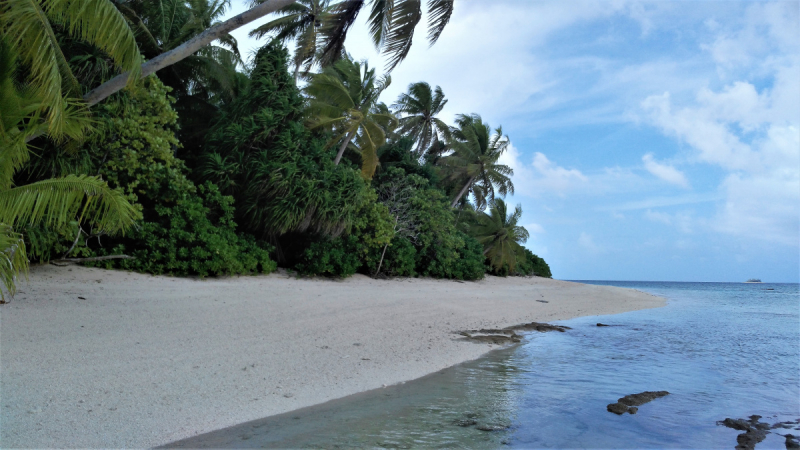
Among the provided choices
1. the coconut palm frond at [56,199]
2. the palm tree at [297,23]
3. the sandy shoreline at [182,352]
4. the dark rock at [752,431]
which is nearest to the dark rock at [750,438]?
the dark rock at [752,431]

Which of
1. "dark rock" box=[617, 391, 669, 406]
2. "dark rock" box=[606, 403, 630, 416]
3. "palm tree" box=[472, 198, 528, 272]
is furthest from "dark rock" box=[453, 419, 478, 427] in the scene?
"palm tree" box=[472, 198, 528, 272]

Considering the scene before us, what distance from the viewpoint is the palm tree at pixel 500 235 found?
2736 cm

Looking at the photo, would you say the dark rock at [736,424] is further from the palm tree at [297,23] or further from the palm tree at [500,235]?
→ the palm tree at [500,235]

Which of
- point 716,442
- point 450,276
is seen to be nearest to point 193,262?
point 716,442

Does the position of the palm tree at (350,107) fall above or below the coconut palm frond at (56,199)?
above

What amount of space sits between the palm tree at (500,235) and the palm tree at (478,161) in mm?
1678

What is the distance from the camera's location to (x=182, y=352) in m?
5.43

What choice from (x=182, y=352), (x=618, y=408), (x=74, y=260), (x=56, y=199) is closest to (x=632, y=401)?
(x=618, y=408)

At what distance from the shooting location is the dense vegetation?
6.10 meters

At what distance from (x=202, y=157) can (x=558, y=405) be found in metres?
12.2

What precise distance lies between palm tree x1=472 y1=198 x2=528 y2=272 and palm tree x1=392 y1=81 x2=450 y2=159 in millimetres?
5956

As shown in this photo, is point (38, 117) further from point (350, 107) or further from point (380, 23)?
point (350, 107)

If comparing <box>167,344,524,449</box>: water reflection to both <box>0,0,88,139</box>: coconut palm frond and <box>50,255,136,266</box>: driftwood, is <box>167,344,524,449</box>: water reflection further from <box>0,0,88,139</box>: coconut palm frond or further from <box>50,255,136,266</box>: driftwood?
<box>50,255,136,266</box>: driftwood

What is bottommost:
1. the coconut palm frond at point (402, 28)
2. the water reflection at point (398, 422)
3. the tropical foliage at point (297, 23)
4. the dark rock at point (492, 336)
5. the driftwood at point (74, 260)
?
the water reflection at point (398, 422)
